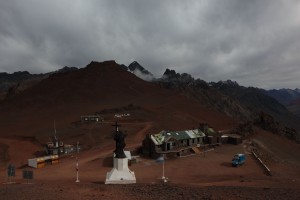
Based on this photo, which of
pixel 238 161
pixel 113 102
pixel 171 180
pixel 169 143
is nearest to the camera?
pixel 171 180

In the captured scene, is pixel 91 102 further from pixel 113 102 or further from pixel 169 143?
pixel 169 143

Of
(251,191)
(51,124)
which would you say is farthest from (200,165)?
(51,124)

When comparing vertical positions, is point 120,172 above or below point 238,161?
above

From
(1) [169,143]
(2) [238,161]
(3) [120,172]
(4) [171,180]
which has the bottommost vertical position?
(4) [171,180]

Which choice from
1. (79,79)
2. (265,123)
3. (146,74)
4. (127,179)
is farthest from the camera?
(146,74)

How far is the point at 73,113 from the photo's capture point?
88.1 meters

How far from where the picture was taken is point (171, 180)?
3306 cm

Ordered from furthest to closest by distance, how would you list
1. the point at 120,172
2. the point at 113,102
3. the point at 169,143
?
the point at 113,102 → the point at 169,143 → the point at 120,172

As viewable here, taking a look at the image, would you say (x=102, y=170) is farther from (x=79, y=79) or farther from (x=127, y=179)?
(x=79, y=79)

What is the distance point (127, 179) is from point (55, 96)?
80838 mm

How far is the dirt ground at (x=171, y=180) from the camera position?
65.7ft

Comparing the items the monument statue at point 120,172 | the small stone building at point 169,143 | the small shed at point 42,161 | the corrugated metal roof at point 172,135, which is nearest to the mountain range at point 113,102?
the corrugated metal roof at point 172,135

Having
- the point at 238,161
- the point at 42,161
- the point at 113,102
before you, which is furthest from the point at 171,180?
the point at 113,102

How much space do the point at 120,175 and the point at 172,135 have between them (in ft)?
69.3
